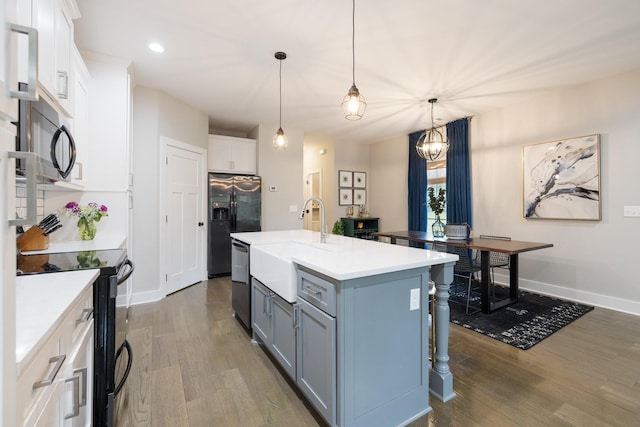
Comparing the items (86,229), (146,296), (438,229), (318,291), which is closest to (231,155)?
(146,296)

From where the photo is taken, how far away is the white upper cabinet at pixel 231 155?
16.1 feet

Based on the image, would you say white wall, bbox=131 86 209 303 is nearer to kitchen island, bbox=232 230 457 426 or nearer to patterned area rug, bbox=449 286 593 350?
kitchen island, bbox=232 230 457 426

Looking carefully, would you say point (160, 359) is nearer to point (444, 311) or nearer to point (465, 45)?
point (444, 311)

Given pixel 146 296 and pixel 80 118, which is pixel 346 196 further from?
pixel 80 118

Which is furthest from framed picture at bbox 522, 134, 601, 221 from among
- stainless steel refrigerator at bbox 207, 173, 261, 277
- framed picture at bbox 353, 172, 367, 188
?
stainless steel refrigerator at bbox 207, 173, 261, 277

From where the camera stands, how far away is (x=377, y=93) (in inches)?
153

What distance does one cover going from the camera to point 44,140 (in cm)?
158

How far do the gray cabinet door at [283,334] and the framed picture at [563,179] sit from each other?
12.9 ft

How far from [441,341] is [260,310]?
1.39 meters

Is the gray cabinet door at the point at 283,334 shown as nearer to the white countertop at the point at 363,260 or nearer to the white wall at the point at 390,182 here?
the white countertop at the point at 363,260

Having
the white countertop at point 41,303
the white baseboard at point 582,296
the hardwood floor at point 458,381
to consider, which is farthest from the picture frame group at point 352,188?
the white countertop at point 41,303

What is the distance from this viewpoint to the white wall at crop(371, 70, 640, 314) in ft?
10.7

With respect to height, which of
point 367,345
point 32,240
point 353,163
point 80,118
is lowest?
point 367,345

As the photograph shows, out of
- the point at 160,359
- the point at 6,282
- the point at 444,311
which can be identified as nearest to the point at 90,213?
the point at 160,359
